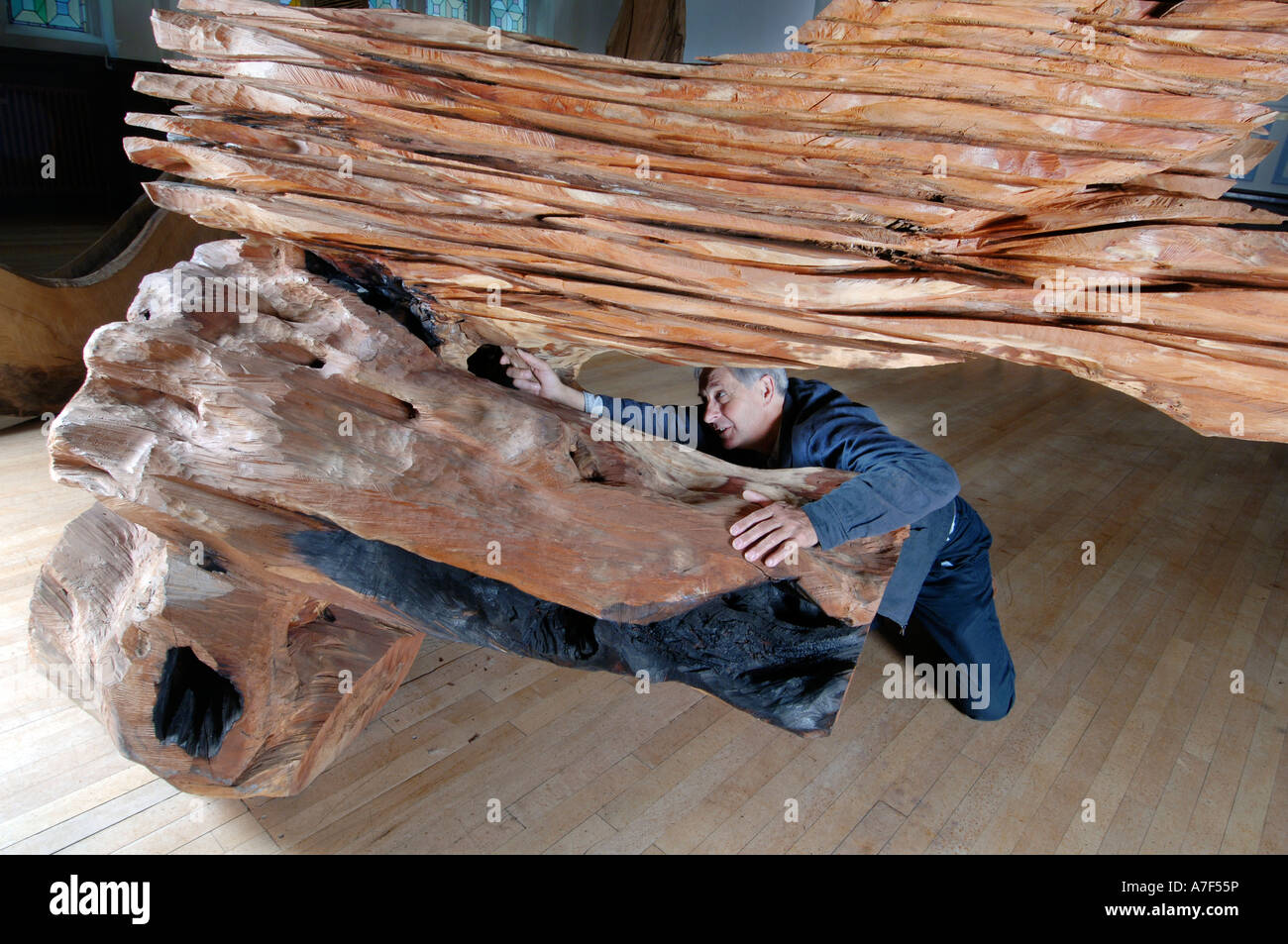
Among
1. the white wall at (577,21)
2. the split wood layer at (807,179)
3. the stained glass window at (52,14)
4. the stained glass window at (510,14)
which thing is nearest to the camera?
the split wood layer at (807,179)

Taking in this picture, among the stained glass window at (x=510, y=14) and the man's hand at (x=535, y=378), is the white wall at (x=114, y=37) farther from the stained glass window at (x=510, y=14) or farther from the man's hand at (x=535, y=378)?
the man's hand at (x=535, y=378)

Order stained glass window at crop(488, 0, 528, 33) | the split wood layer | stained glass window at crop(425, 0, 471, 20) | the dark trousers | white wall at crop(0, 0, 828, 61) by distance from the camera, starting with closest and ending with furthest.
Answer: the split wood layer → the dark trousers → stained glass window at crop(425, 0, 471, 20) → stained glass window at crop(488, 0, 528, 33) → white wall at crop(0, 0, 828, 61)

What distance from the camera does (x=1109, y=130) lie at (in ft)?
3.58

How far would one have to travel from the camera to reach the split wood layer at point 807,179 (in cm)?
108

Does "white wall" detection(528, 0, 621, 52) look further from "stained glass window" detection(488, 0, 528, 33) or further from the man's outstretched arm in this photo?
the man's outstretched arm

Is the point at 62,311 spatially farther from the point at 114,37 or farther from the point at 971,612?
the point at 971,612

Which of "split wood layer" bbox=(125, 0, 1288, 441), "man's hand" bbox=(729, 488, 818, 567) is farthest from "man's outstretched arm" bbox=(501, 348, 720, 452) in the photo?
"man's hand" bbox=(729, 488, 818, 567)

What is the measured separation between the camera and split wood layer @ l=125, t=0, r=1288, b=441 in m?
1.08

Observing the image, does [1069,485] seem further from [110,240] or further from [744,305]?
[110,240]

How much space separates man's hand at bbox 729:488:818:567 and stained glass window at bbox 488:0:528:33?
200 inches

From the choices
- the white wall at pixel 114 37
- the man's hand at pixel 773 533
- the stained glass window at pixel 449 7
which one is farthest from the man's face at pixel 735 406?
the stained glass window at pixel 449 7

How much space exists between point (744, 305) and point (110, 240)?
9.77ft

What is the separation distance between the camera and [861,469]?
138cm
